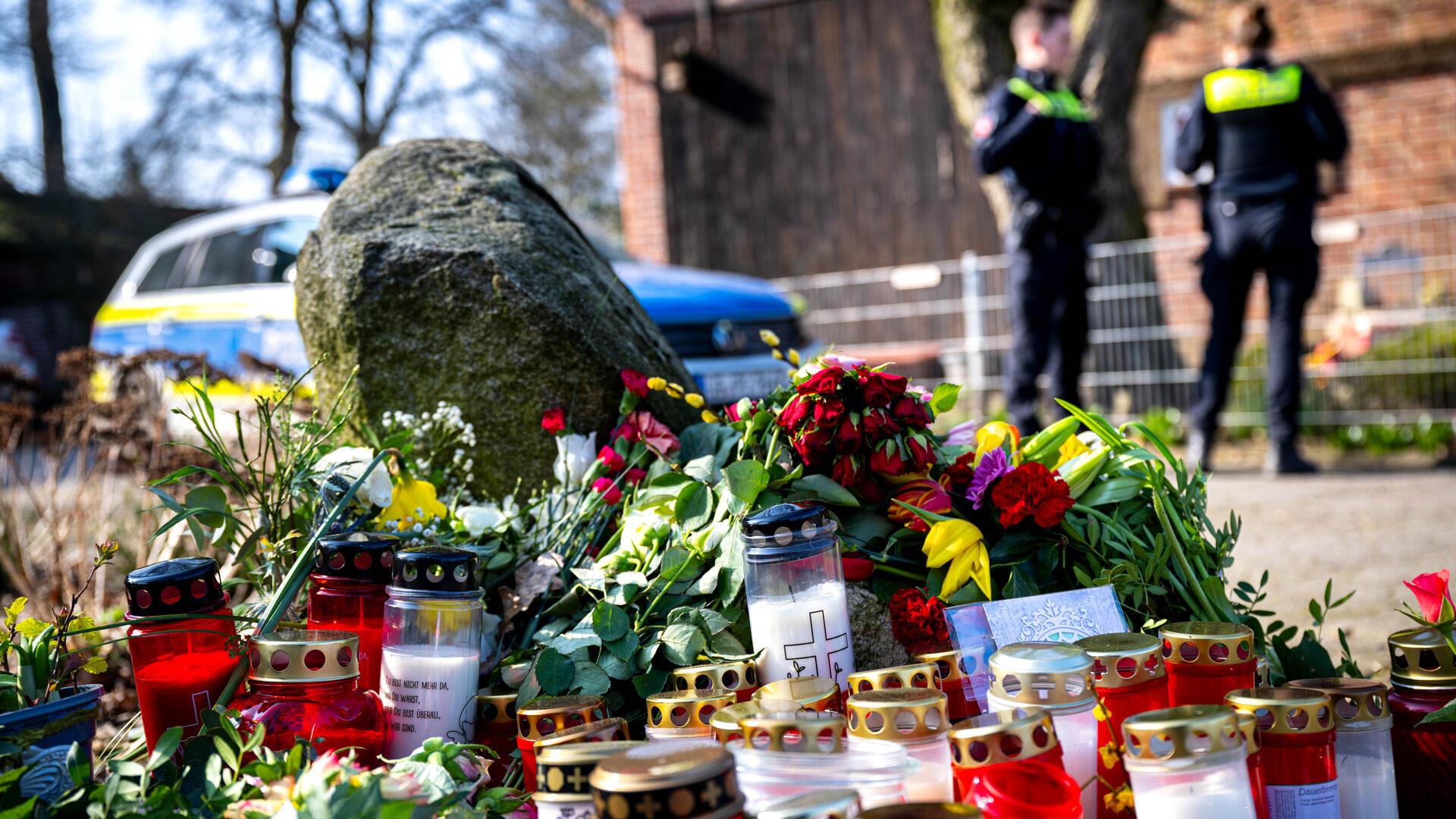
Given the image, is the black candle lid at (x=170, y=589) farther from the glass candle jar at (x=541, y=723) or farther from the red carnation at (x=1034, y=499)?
the red carnation at (x=1034, y=499)

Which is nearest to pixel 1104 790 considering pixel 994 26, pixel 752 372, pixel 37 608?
pixel 37 608

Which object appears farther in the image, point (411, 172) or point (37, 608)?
point (37, 608)

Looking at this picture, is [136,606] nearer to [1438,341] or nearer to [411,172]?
[411,172]

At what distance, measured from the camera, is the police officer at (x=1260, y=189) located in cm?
564

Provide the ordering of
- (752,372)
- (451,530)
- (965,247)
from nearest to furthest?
(451,530)
(752,372)
(965,247)

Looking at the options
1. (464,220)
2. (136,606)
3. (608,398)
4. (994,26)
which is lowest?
(136,606)

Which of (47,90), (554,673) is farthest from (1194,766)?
(47,90)

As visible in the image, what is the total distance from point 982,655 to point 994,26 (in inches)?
309

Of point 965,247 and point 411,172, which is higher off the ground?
point 965,247

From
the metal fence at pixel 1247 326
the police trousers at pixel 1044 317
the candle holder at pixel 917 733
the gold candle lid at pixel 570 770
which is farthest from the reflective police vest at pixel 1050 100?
the gold candle lid at pixel 570 770

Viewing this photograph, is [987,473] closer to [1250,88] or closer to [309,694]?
[309,694]

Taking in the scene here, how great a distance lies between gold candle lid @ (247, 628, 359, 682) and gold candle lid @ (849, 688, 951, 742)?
0.67 metres

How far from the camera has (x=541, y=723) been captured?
1.46 m

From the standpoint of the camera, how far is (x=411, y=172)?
261cm
